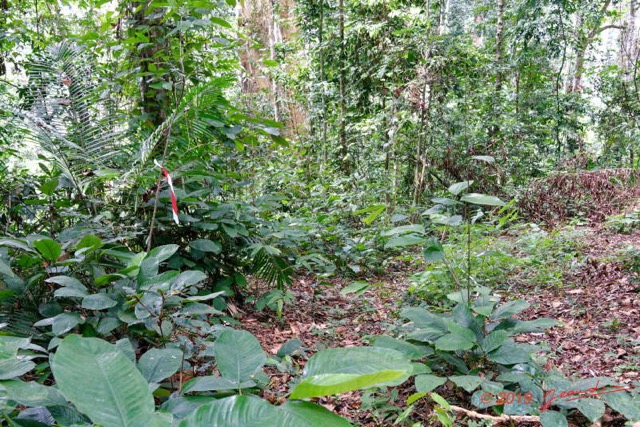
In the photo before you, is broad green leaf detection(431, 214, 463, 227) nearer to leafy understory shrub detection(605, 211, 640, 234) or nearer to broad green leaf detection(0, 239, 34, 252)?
broad green leaf detection(0, 239, 34, 252)

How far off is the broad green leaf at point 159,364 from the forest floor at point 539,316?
88 cm

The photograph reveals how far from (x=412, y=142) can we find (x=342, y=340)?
446cm

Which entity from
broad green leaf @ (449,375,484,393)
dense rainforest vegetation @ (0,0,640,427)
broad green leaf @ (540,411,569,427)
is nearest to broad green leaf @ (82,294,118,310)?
dense rainforest vegetation @ (0,0,640,427)

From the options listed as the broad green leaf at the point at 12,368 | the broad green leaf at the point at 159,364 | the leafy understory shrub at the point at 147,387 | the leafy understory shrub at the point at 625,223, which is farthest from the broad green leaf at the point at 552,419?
the leafy understory shrub at the point at 625,223

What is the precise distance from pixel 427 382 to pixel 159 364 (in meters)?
0.96

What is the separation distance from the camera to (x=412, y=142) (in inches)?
262

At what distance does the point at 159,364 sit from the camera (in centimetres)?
117

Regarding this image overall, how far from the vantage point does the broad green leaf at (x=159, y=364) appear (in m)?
1.14

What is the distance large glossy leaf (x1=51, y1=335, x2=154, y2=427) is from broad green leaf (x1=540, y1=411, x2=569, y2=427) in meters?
1.37

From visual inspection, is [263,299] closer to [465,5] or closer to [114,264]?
[114,264]

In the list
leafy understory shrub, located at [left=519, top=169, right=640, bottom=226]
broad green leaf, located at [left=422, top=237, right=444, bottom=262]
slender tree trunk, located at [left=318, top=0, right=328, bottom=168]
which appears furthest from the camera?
slender tree trunk, located at [left=318, top=0, right=328, bottom=168]

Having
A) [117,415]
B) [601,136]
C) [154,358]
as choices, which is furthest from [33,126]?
[601,136]

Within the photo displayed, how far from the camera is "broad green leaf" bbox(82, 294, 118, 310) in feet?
5.09

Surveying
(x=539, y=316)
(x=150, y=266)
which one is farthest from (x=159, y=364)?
(x=539, y=316)
